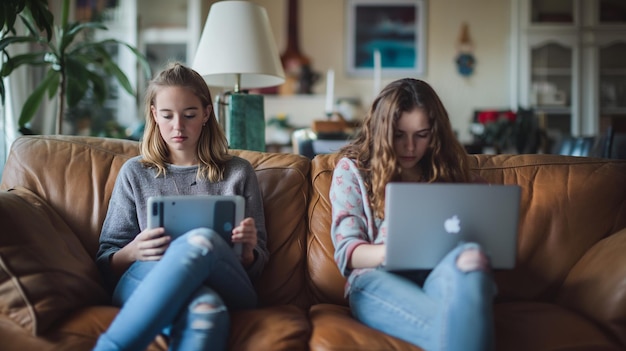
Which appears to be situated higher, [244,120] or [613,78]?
[613,78]

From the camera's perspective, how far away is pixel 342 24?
17.5 ft

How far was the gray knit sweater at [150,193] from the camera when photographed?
1543 millimetres

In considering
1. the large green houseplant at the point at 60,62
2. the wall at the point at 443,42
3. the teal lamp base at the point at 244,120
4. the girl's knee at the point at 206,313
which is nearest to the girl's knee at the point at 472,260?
the girl's knee at the point at 206,313

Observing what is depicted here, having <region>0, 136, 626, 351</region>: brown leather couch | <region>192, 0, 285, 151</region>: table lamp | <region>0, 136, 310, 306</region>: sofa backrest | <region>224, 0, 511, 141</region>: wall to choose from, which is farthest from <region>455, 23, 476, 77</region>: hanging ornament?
<region>0, 136, 310, 306</region>: sofa backrest

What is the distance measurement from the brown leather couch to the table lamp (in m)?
0.34

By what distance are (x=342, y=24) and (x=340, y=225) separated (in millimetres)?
4109

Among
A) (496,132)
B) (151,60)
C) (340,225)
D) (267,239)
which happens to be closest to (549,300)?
(340,225)

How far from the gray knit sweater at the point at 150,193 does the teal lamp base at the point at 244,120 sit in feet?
1.74

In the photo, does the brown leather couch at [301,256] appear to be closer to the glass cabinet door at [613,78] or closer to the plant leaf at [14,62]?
the plant leaf at [14,62]

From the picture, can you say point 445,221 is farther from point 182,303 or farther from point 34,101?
point 34,101

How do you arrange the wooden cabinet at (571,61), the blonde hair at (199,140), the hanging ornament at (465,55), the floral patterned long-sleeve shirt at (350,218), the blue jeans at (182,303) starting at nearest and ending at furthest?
the blue jeans at (182,303) < the floral patterned long-sleeve shirt at (350,218) < the blonde hair at (199,140) < the wooden cabinet at (571,61) < the hanging ornament at (465,55)

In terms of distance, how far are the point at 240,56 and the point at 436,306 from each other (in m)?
1.22

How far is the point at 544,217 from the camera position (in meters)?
1.68

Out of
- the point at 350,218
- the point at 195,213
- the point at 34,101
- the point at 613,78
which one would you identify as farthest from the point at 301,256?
the point at 613,78
